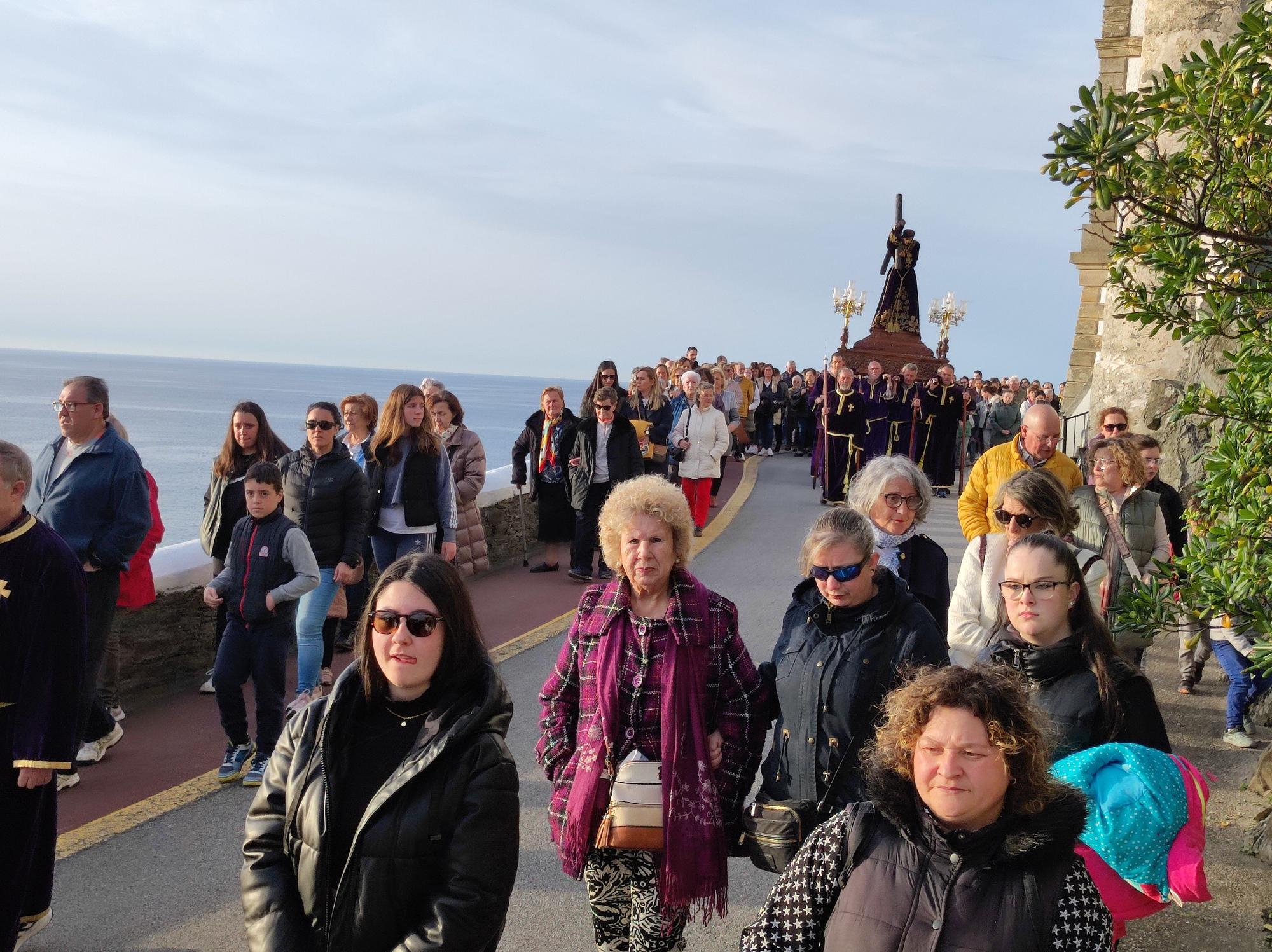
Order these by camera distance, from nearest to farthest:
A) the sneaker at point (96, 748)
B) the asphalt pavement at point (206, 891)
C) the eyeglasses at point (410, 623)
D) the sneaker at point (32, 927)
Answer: the eyeglasses at point (410, 623)
the sneaker at point (32, 927)
the asphalt pavement at point (206, 891)
the sneaker at point (96, 748)

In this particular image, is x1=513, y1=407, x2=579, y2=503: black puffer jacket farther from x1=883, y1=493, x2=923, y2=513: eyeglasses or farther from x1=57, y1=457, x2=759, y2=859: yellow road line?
x1=883, y1=493, x2=923, y2=513: eyeglasses

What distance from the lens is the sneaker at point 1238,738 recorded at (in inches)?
258

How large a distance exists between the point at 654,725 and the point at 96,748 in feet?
12.5

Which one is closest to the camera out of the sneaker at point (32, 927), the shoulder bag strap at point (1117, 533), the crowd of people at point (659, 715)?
the crowd of people at point (659, 715)

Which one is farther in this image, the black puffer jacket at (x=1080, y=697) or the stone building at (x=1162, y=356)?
the stone building at (x=1162, y=356)

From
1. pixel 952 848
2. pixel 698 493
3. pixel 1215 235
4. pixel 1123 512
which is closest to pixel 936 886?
pixel 952 848

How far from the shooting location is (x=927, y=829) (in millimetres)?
2355

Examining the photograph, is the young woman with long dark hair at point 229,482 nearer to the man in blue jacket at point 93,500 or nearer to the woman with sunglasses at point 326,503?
the woman with sunglasses at point 326,503

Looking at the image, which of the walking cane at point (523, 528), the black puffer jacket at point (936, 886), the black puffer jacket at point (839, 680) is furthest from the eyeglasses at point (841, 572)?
the walking cane at point (523, 528)

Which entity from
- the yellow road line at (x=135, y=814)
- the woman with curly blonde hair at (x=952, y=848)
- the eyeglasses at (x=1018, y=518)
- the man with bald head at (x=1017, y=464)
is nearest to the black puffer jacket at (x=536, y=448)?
the man with bald head at (x=1017, y=464)

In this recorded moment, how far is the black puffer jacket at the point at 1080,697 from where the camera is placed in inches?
130

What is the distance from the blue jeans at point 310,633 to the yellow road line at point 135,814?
947 millimetres

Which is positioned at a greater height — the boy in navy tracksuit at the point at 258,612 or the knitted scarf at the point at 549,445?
the knitted scarf at the point at 549,445

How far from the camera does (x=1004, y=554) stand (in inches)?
188
